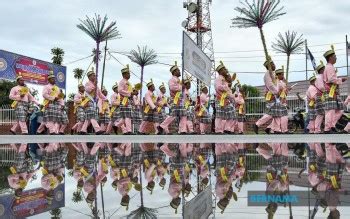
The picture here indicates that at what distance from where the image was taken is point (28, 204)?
9.50 ft

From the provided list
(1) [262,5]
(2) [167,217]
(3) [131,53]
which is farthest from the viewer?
(3) [131,53]

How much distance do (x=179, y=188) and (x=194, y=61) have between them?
36.6 feet

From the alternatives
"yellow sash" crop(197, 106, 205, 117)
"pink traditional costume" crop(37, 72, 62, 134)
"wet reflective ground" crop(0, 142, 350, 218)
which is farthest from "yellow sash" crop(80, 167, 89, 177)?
"yellow sash" crop(197, 106, 205, 117)

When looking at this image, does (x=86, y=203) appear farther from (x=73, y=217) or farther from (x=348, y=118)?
(x=348, y=118)

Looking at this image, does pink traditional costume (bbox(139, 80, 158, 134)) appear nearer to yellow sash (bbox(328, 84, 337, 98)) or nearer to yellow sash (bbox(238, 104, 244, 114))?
yellow sash (bbox(238, 104, 244, 114))

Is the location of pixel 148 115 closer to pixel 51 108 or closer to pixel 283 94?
pixel 51 108

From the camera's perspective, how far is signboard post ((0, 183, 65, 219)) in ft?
8.46

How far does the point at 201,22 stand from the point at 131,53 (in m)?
7.43

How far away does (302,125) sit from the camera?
19.3 metres

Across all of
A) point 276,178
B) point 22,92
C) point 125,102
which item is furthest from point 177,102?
point 276,178

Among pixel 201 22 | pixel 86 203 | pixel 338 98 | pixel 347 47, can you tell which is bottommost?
pixel 86 203

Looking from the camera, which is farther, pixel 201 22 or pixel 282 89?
pixel 201 22

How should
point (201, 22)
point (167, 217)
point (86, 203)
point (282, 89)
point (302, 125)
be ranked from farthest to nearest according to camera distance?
point (201, 22), point (302, 125), point (282, 89), point (86, 203), point (167, 217)

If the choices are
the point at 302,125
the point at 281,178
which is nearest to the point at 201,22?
the point at 302,125
